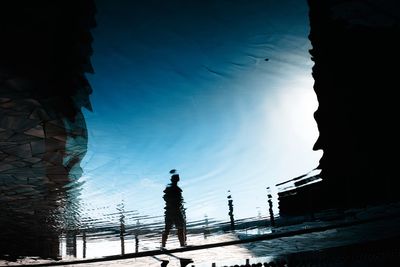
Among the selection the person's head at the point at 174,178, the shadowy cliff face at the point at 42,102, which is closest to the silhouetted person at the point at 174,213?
the person's head at the point at 174,178

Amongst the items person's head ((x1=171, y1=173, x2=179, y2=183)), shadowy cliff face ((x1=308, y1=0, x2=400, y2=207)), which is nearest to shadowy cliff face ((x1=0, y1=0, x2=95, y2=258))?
person's head ((x1=171, y1=173, x2=179, y2=183))

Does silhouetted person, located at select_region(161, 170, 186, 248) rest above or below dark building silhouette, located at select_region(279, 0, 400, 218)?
below

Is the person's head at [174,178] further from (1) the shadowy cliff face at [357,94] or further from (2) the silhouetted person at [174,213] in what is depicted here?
(1) the shadowy cliff face at [357,94]

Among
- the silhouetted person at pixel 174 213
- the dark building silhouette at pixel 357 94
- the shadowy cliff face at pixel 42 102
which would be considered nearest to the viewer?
the shadowy cliff face at pixel 42 102

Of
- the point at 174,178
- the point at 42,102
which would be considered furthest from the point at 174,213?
the point at 42,102

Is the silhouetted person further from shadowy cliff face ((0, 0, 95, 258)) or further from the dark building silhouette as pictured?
the dark building silhouette

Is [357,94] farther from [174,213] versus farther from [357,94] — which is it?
[174,213]

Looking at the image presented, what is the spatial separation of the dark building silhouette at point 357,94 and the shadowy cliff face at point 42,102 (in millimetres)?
3622

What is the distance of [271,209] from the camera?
926 cm

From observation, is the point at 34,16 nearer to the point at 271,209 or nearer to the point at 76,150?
the point at 76,150

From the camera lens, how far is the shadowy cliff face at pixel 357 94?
3.94 m

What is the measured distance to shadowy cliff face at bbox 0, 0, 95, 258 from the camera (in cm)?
317

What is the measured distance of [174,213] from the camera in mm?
5797

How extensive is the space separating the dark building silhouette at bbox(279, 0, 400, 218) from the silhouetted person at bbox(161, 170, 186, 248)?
341 cm
